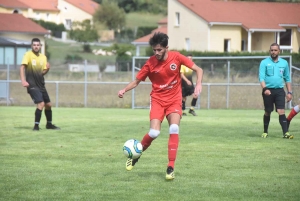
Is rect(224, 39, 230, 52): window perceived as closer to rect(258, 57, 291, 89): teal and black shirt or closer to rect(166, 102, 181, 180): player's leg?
rect(258, 57, 291, 89): teal and black shirt

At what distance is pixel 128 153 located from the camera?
955cm

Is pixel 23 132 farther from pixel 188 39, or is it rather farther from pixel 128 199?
pixel 188 39

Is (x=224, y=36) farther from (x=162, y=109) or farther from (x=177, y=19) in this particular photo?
(x=162, y=109)

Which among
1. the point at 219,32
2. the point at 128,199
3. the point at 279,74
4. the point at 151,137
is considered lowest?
the point at 128,199

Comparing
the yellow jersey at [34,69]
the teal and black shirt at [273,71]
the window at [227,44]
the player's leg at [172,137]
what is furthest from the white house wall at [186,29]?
the player's leg at [172,137]

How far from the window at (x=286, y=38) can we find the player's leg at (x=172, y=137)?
3808cm

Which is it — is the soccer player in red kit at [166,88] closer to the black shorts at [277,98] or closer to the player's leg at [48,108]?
the black shorts at [277,98]

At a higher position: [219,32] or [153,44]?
[219,32]

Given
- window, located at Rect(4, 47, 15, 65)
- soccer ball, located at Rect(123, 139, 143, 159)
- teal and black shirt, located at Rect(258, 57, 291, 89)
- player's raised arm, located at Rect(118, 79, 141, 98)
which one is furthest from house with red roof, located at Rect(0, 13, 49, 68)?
soccer ball, located at Rect(123, 139, 143, 159)

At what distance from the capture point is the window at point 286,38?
46500 millimetres

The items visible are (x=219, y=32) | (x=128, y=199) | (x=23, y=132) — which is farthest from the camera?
(x=219, y=32)

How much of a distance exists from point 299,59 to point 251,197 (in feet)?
110

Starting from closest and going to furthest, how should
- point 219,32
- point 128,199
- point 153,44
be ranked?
point 128,199
point 153,44
point 219,32

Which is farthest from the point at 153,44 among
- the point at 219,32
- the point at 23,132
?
the point at 219,32
